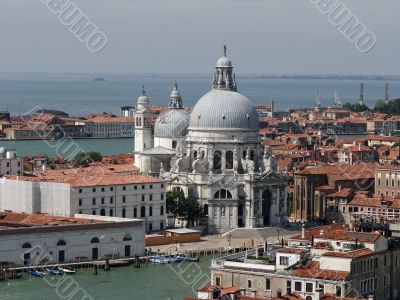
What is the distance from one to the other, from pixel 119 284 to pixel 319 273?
718 centimetres

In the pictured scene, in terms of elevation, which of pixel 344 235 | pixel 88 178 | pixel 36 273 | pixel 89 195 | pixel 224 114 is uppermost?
pixel 224 114

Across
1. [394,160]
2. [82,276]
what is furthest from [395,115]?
[82,276]

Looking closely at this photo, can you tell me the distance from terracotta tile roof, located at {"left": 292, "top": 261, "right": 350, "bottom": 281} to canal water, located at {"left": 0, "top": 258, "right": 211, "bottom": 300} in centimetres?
401

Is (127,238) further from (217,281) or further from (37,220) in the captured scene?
(217,281)

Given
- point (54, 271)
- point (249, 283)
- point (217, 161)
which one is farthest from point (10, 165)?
point (249, 283)

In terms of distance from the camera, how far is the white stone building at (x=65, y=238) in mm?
28078

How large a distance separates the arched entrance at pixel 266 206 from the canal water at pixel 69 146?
22.8 m

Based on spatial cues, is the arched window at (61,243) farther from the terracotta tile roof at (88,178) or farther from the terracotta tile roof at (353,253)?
the terracotta tile roof at (353,253)

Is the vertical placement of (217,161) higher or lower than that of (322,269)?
higher

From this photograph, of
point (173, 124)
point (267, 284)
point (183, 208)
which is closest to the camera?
point (267, 284)

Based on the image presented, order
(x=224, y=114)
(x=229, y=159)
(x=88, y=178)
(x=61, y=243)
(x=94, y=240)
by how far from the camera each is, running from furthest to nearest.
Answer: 1. (x=224, y=114)
2. (x=229, y=159)
3. (x=88, y=178)
4. (x=94, y=240)
5. (x=61, y=243)

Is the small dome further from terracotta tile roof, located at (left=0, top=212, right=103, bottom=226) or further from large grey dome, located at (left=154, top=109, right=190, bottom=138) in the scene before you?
terracotta tile roof, located at (left=0, top=212, right=103, bottom=226)

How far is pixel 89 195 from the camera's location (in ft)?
109

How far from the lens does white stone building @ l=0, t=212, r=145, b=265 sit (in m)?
28.1
